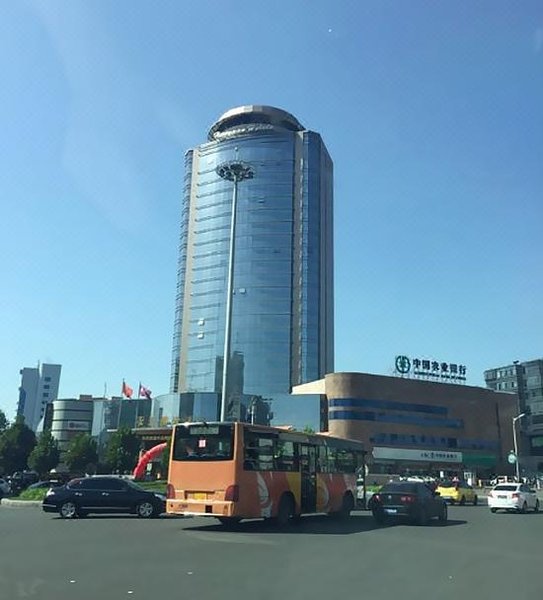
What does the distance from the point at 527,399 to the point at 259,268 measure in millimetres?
59328

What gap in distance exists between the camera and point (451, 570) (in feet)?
34.6

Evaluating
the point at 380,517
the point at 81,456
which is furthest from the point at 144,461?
the point at 81,456

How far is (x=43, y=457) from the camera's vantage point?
3105 inches

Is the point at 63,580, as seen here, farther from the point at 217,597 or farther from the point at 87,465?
the point at 87,465

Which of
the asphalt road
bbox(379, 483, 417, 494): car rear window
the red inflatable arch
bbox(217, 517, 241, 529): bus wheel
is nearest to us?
the asphalt road

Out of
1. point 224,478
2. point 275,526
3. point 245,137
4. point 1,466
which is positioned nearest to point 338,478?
point 275,526

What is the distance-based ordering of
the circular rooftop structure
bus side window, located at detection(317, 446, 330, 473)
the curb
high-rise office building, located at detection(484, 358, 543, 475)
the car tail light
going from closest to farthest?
1. the car tail light
2. bus side window, located at detection(317, 446, 330, 473)
3. the curb
4. high-rise office building, located at detection(484, 358, 543, 475)
5. the circular rooftop structure

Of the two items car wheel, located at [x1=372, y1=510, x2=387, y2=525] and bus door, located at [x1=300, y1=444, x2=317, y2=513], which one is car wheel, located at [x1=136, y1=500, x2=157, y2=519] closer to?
bus door, located at [x1=300, y1=444, x2=317, y2=513]

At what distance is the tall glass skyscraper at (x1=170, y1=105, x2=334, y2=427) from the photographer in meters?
108

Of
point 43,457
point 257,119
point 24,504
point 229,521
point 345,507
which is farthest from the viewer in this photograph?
point 257,119

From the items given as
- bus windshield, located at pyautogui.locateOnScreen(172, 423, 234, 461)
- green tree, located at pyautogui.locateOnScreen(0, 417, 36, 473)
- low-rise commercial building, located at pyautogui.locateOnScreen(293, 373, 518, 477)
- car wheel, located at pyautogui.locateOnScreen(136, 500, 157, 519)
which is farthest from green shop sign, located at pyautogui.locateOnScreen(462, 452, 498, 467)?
bus windshield, located at pyautogui.locateOnScreen(172, 423, 234, 461)

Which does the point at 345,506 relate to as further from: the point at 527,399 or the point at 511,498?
the point at 527,399

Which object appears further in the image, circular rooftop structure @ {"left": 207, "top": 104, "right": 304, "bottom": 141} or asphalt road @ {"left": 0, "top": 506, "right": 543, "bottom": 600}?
circular rooftop structure @ {"left": 207, "top": 104, "right": 304, "bottom": 141}

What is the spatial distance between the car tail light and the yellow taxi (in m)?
23.0
